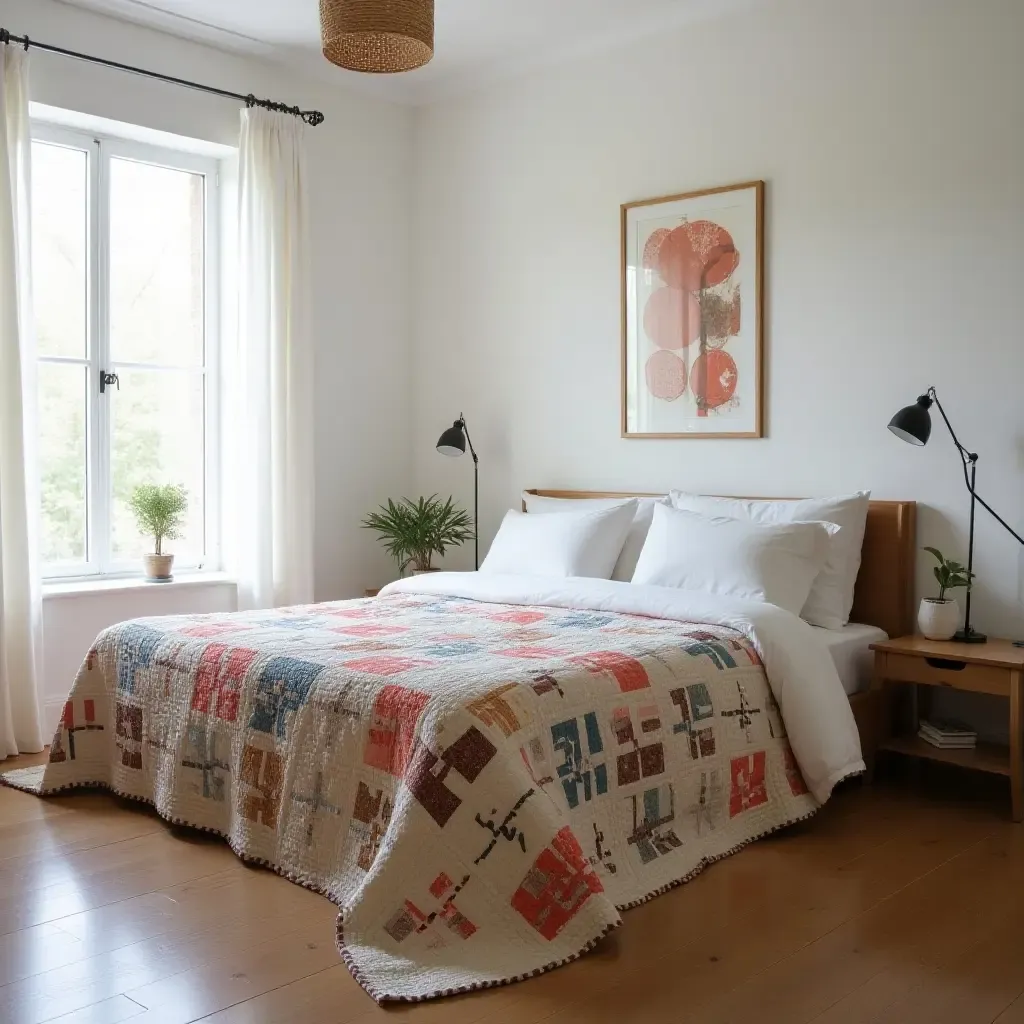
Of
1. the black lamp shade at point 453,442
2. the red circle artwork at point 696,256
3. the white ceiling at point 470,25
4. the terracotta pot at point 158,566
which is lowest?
the terracotta pot at point 158,566

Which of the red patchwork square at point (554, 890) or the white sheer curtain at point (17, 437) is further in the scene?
the white sheer curtain at point (17, 437)

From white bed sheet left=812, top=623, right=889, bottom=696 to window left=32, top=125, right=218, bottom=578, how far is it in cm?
269

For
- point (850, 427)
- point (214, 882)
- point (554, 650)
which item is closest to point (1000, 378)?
point (850, 427)

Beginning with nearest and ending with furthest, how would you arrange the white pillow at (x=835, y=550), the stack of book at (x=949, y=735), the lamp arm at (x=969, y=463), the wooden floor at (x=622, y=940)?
the wooden floor at (x=622, y=940)
the stack of book at (x=949, y=735)
the lamp arm at (x=969, y=463)
the white pillow at (x=835, y=550)

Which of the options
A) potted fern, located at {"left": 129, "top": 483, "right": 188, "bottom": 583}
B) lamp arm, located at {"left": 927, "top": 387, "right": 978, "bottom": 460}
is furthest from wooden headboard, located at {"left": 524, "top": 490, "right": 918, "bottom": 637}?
potted fern, located at {"left": 129, "top": 483, "right": 188, "bottom": 583}

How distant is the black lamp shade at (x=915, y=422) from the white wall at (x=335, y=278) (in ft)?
8.43

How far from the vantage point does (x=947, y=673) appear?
3.39m

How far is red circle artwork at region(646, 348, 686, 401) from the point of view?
443 centimetres

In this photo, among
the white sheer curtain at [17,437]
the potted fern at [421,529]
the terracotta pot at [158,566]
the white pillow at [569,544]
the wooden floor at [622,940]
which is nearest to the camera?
the wooden floor at [622,940]

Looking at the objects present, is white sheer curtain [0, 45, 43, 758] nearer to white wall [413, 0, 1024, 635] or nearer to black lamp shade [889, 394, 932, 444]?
white wall [413, 0, 1024, 635]

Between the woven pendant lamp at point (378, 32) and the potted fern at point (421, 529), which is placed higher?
the woven pendant lamp at point (378, 32)

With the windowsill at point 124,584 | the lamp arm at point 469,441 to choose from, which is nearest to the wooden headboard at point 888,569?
Result: the lamp arm at point 469,441

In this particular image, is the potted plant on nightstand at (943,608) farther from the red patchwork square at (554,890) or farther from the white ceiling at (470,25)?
the white ceiling at (470,25)

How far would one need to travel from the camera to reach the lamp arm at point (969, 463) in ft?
11.9
